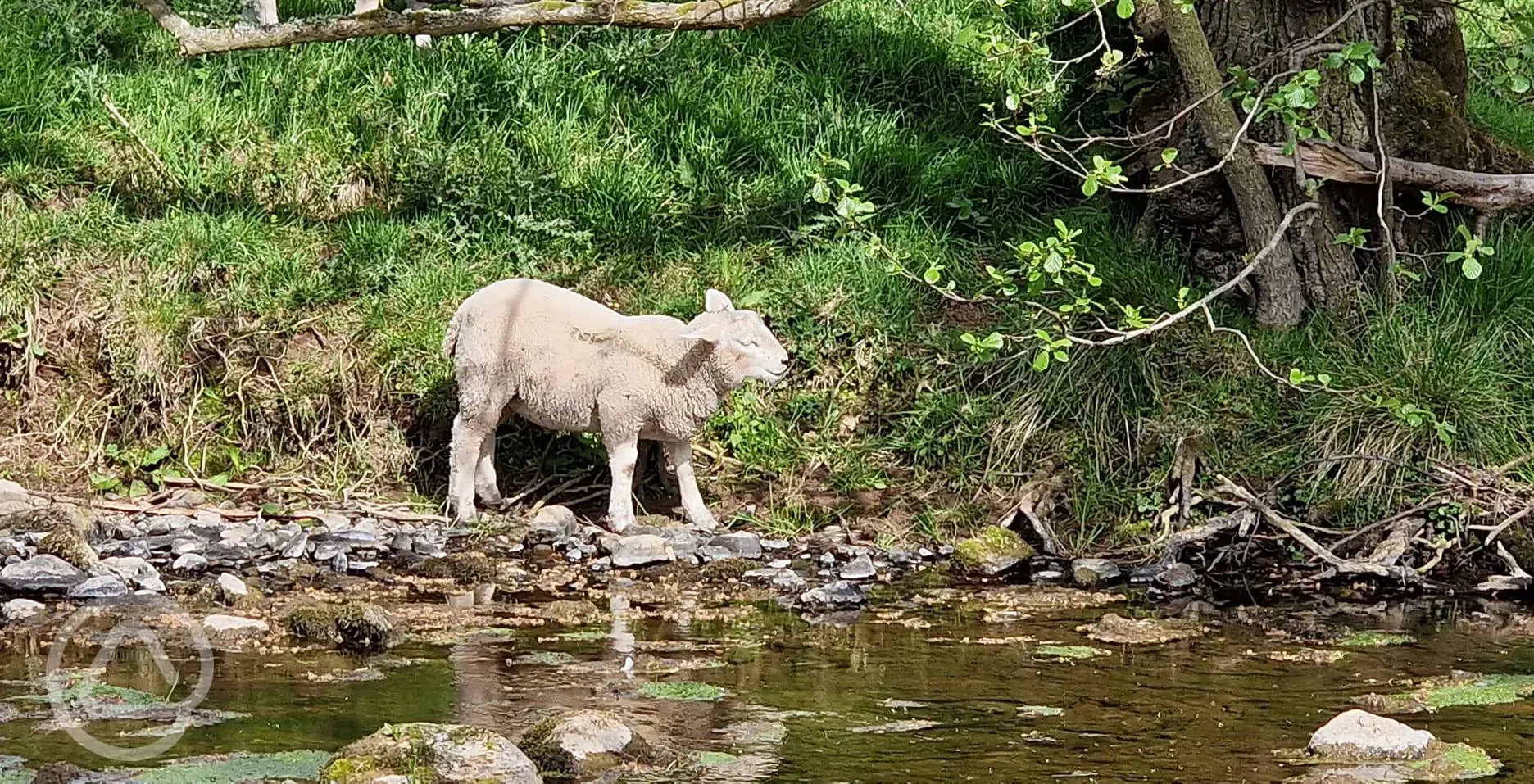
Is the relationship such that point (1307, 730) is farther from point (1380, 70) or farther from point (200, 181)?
point (200, 181)

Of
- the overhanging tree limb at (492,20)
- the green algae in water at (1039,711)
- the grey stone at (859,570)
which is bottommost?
the green algae in water at (1039,711)

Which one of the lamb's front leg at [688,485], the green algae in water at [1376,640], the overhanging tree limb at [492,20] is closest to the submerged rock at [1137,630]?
the green algae in water at [1376,640]

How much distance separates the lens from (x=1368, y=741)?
4.82 metres

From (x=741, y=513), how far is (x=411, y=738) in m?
4.00

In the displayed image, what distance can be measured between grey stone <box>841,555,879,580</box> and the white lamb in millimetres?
789

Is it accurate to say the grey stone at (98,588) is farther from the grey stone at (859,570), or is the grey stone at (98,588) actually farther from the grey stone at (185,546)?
the grey stone at (859,570)

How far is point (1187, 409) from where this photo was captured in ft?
27.2

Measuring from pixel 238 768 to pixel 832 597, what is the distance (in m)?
2.91

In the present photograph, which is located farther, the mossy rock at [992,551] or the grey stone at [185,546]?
the mossy rock at [992,551]

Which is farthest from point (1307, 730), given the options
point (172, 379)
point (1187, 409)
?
point (172, 379)

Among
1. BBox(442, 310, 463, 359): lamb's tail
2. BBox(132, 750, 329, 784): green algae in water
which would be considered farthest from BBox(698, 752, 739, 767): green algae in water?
BBox(442, 310, 463, 359): lamb's tail

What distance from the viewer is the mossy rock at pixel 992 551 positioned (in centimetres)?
772

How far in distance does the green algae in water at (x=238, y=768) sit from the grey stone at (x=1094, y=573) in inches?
145

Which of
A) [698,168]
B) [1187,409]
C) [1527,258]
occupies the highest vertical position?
[698,168]
